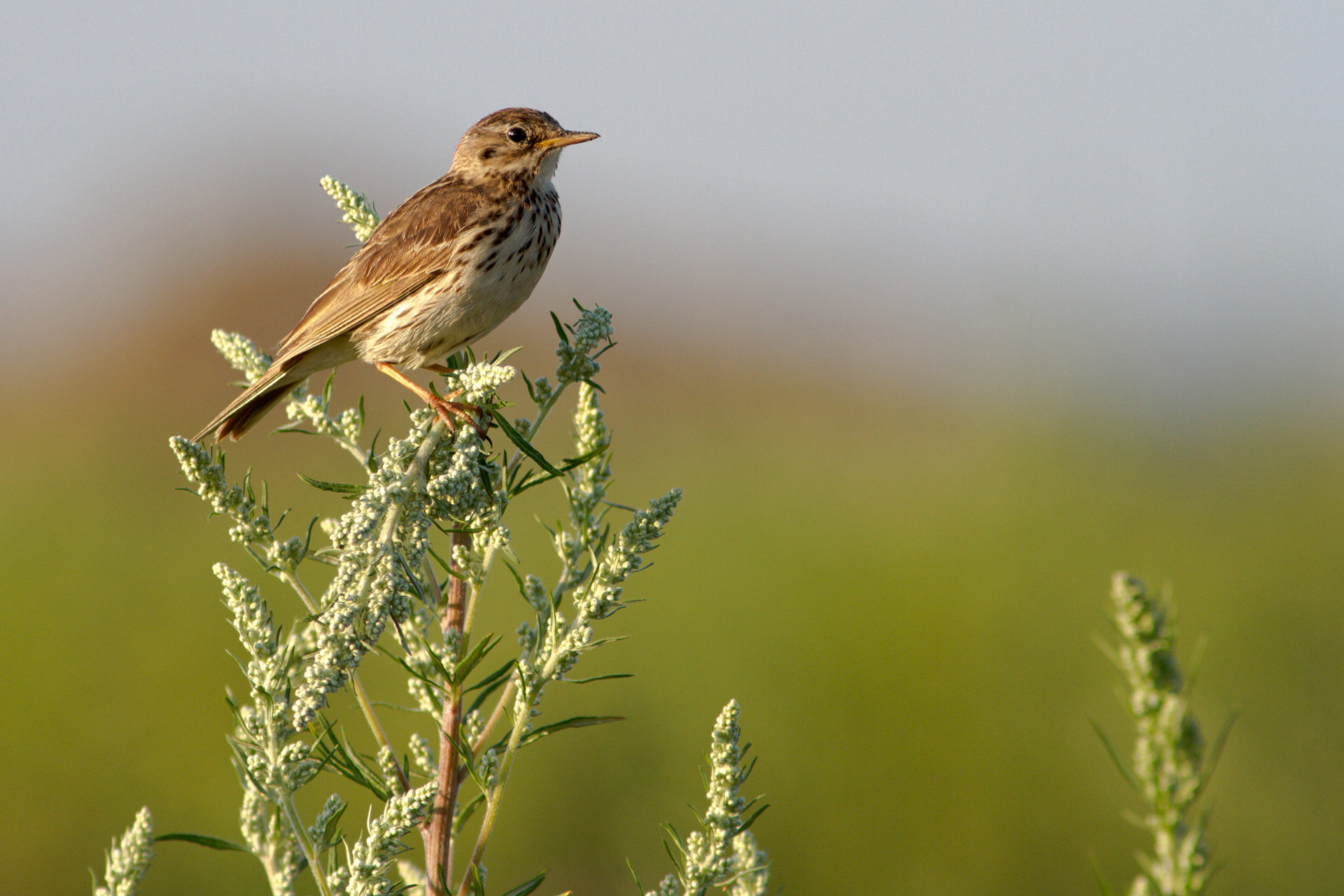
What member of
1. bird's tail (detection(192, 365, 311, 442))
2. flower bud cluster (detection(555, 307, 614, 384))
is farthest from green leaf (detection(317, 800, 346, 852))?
bird's tail (detection(192, 365, 311, 442))

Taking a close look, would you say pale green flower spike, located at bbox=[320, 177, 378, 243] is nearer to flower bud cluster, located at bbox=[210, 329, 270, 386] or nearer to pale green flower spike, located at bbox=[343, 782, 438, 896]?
flower bud cluster, located at bbox=[210, 329, 270, 386]

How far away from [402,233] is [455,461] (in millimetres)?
3447

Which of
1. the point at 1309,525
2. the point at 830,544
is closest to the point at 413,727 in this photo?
the point at 830,544

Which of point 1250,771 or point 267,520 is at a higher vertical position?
point 1250,771

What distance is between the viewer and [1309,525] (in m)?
12.3

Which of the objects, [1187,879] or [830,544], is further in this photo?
[830,544]

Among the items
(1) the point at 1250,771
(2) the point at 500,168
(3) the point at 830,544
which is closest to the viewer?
(2) the point at 500,168

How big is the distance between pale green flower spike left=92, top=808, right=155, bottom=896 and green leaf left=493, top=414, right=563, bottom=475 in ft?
3.57

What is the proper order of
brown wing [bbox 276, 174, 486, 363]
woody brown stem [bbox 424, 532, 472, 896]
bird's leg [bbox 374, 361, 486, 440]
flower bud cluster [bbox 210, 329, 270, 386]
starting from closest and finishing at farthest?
woody brown stem [bbox 424, 532, 472, 896], flower bud cluster [bbox 210, 329, 270, 386], bird's leg [bbox 374, 361, 486, 440], brown wing [bbox 276, 174, 486, 363]

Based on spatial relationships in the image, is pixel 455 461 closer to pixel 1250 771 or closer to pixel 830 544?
pixel 1250 771

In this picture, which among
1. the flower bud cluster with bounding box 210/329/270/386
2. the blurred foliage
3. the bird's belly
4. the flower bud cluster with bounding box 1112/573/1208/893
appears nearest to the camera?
the flower bud cluster with bounding box 1112/573/1208/893

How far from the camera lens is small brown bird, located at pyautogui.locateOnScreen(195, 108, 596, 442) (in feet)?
17.1

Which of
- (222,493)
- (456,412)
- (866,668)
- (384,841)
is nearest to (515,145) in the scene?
(456,412)

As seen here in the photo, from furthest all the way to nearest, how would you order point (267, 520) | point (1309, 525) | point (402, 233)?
1. point (1309, 525)
2. point (402, 233)
3. point (267, 520)
